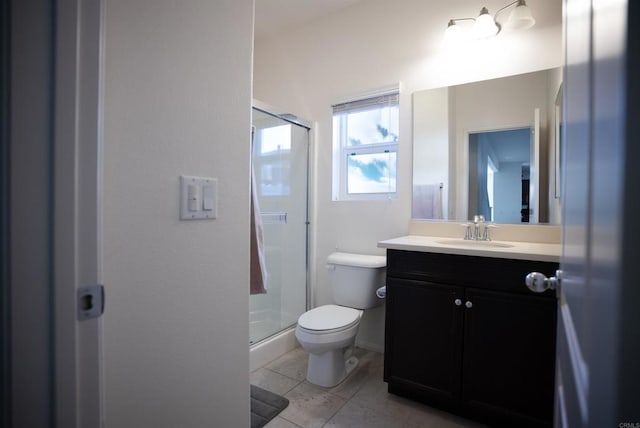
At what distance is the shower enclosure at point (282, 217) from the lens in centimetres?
237

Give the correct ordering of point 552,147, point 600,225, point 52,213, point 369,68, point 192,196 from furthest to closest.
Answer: point 369,68 → point 552,147 → point 192,196 → point 52,213 → point 600,225

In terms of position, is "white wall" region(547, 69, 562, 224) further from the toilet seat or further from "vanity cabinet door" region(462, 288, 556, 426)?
the toilet seat

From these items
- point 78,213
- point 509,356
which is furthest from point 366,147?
point 78,213

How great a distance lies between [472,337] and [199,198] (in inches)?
56.9

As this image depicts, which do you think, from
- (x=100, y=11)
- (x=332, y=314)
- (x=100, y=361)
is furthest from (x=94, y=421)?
(x=332, y=314)

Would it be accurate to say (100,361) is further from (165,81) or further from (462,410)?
(462,410)

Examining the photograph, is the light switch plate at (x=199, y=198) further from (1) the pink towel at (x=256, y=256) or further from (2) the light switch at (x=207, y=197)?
(1) the pink towel at (x=256, y=256)

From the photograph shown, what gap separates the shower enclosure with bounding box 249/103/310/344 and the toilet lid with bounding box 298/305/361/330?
1.65 feet

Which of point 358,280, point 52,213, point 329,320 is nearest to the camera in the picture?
point 52,213

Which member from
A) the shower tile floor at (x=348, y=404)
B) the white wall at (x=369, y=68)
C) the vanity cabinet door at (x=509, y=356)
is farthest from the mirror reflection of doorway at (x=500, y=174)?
the shower tile floor at (x=348, y=404)

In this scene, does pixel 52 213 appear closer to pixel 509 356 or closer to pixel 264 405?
pixel 264 405

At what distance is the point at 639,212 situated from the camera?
266mm

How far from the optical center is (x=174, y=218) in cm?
84

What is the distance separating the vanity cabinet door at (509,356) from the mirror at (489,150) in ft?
2.16
